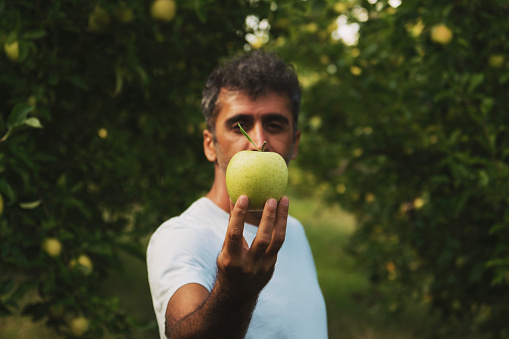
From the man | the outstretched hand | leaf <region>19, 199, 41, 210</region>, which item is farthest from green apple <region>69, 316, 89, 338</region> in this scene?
the outstretched hand

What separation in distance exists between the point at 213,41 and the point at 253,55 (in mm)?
1272

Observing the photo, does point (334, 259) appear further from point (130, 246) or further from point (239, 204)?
point (239, 204)

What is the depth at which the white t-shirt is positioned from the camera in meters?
1.38

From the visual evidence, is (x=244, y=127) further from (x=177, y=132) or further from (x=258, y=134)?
(x=177, y=132)

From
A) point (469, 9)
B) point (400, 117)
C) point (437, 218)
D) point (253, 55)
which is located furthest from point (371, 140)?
point (253, 55)

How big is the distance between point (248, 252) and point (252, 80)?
2.56ft

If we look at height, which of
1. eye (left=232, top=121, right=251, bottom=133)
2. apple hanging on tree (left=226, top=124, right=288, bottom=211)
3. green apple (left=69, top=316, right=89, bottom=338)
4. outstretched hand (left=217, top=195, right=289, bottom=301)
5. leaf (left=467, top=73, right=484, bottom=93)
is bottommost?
outstretched hand (left=217, top=195, right=289, bottom=301)

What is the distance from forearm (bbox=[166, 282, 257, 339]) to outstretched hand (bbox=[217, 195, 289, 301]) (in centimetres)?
2

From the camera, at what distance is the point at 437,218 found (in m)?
2.94

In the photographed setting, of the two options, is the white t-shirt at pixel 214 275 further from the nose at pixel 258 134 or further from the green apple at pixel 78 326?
the green apple at pixel 78 326

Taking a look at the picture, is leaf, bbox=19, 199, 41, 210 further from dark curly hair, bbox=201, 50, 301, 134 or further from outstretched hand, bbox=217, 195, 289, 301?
outstretched hand, bbox=217, 195, 289, 301

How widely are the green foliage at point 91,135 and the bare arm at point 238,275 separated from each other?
1.09 m

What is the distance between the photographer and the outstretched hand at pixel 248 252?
109cm

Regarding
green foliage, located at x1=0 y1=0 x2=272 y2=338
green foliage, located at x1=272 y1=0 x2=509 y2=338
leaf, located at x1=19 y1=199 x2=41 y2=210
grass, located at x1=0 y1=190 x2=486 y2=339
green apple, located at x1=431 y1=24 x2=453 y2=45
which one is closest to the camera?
leaf, located at x1=19 y1=199 x2=41 y2=210
